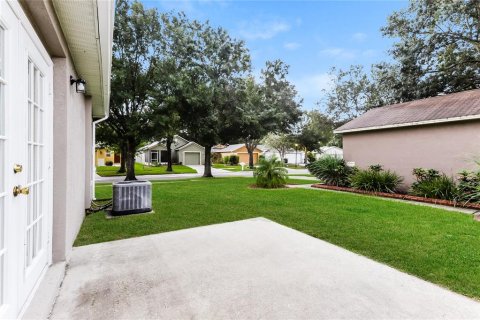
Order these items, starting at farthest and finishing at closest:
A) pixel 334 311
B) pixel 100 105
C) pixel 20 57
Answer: pixel 100 105
pixel 334 311
pixel 20 57

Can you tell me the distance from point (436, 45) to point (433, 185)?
11.1 m

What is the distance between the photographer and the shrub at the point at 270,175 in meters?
11.5

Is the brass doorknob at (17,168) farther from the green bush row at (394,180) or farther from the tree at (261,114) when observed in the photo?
the tree at (261,114)

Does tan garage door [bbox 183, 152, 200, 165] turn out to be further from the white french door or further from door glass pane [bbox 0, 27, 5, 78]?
door glass pane [bbox 0, 27, 5, 78]

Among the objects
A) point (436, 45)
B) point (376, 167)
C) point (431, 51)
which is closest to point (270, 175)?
point (376, 167)

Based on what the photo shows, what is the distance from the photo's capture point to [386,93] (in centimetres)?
1673

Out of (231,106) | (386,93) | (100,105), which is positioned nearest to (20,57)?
(100,105)

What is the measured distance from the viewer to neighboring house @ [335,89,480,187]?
8281mm

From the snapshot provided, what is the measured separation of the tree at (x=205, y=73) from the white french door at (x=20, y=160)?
1139 cm

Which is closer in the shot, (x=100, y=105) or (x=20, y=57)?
(x=20, y=57)

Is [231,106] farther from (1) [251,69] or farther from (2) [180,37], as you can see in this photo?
(2) [180,37]

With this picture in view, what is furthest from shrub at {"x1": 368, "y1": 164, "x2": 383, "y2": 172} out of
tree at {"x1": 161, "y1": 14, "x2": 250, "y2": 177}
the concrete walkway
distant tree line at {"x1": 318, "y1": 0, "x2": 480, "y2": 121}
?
tree at {"x1": 161, "y1": 14, "x2": 250, "y2": 177}

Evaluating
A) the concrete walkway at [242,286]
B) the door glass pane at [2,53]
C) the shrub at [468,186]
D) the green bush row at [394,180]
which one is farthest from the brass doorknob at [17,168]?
the shrub at [468,186]

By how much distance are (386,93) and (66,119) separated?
18.5m
